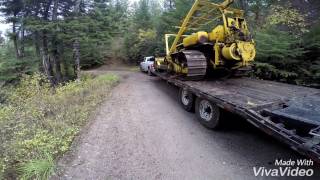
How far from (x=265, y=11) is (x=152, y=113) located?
28.2ft

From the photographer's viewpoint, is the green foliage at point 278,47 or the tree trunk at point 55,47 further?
the tree trunk at point 55,47

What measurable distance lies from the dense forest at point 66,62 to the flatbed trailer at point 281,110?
3.28 m

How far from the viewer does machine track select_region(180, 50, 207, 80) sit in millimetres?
7994

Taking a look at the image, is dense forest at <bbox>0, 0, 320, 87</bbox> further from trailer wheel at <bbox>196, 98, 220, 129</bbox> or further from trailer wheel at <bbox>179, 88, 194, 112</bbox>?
trailer wheel at <bbox>196, 98, 220, 129</bbox>

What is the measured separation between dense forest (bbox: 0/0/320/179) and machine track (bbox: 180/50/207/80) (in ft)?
8.62

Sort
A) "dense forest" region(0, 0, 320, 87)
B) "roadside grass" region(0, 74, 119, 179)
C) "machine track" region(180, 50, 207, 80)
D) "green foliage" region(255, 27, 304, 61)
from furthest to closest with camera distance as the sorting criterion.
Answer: "dense forest" region(0, 0, 320, 87) < "green foliage" region(255, 27, 304, 61) < "machine track" region(180, 50, 207, 80) < "roadside grass" region(0, 74, 119, 179)

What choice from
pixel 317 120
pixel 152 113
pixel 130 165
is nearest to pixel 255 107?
pixel 317 120

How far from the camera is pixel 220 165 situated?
4.46 meters

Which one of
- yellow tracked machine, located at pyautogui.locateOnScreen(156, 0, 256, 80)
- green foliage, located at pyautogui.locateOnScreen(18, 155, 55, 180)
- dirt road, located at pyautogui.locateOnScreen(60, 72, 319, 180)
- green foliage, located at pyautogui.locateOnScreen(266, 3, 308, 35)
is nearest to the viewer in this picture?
green foliage, located at pyautogui.locateOnScreen(18, 155, 55, 180)

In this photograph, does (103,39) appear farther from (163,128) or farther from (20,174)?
(20,174)

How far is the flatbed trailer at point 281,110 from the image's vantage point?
3.15 meters

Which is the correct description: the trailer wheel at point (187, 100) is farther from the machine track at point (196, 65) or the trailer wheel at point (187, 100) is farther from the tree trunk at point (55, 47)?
the tree trunk at point (55, 47)

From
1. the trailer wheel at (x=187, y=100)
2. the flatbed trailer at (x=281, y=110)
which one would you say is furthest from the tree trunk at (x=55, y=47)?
the flatbed trailer at (x=281, y=110)

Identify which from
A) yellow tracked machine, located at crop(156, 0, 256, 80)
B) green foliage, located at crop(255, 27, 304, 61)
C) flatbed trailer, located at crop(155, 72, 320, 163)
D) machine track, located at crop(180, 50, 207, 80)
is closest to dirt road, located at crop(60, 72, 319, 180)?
flatbed trailer, located at crop(155, 72, 320, 163)
